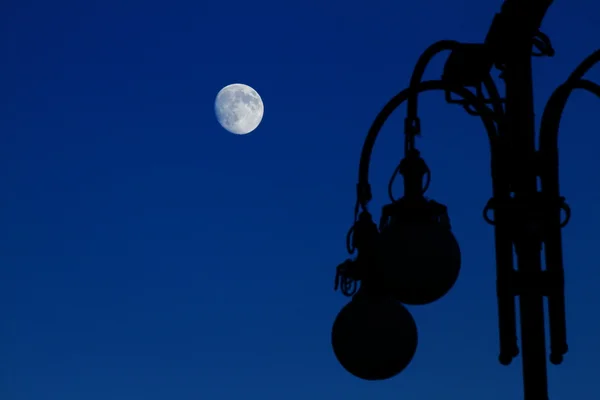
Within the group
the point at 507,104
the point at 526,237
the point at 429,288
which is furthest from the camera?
the point at 507,104

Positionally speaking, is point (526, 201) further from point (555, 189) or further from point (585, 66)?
point (585, 66)

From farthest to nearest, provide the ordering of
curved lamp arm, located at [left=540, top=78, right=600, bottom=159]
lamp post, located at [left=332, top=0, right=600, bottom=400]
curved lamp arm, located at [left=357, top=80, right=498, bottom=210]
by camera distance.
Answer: curved lamp arm, located at [left=357, top=80, right=498, bottom=210]
curved lamp arm, located at [left=540, top=78, right=600, bottom=159]
lamp post, located at [left=332, top=0, right=600, bottom=400]

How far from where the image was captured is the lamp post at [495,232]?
4555 mm

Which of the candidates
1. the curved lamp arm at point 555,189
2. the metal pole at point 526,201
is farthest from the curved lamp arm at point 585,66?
the metal pole at point 526,201

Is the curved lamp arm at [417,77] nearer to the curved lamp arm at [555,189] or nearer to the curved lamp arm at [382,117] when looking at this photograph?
the curved lamp arm at [382,117]

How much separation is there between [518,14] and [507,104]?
0.46 meters

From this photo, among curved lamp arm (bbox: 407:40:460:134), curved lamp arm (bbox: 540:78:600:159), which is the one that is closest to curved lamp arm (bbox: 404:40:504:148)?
curved lamp arm (bbox: 407:40:460:134)

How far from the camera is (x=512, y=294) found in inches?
185

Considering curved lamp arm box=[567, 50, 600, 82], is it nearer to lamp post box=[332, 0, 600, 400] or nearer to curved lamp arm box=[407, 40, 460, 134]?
lamp post box=[332, 0, 600, 400]

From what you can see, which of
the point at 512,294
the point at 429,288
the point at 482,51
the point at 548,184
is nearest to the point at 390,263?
the point at 429,288

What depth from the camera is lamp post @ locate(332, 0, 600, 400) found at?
14.9 ft

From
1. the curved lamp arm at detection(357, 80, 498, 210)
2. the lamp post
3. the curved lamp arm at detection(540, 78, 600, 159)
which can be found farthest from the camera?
the curved lamp arm at detection(357, 80, 498, 210)

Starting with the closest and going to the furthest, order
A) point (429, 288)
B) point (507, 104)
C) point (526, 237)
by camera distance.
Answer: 1. point (429, 288)
2. point (526, 237)
3. point (507, 104)

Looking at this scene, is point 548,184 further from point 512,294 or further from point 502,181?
point 512,294
